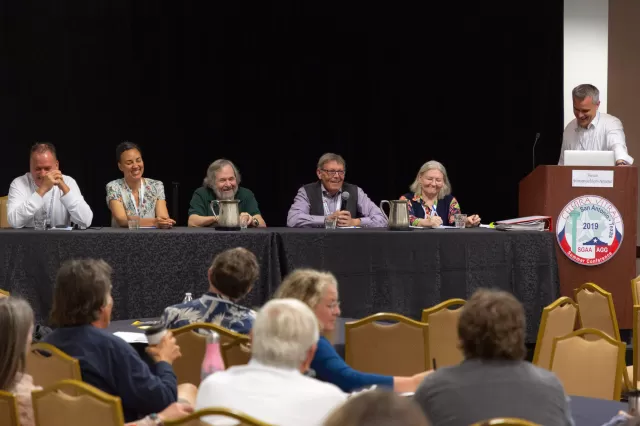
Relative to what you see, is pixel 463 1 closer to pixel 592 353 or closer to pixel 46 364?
pixel 592 353

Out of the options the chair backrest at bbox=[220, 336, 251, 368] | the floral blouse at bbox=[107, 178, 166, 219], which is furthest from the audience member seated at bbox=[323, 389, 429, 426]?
the floral blouse at bbox=[107, 178, 166, 219]

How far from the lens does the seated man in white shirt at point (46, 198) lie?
501 centimetres

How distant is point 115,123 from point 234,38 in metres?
1.24

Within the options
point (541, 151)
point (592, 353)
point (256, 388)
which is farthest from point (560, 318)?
point (541, 151)

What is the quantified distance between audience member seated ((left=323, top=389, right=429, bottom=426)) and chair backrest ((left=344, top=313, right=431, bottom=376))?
2.14 m

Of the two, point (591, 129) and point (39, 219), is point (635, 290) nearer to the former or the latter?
point (591, 129)

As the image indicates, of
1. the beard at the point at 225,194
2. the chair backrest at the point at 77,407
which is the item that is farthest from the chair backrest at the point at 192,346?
the beard at the point at 225,194

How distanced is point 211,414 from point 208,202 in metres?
3.81

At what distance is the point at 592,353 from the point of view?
310cm

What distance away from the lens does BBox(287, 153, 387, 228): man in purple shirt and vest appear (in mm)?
5785

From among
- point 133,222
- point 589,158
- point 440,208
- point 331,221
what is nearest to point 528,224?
point 589,158

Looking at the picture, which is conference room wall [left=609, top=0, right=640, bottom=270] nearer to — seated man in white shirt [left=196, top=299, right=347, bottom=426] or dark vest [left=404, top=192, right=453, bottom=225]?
dark vest [left=404, top=192, right=453, bottom=225]

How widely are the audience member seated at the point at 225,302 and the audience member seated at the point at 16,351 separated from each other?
29.0 inches

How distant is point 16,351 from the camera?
95.4 inches
